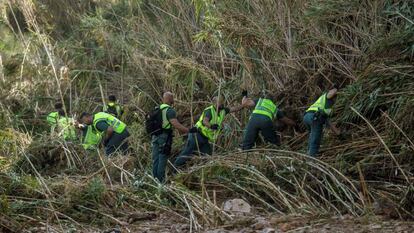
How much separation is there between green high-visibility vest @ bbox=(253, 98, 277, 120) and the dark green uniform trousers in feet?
0.19

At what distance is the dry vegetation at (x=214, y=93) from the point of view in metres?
7.95

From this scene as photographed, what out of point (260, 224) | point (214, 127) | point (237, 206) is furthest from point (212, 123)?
point (260, 224)

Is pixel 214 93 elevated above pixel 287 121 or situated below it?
above

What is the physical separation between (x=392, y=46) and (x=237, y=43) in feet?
9.55

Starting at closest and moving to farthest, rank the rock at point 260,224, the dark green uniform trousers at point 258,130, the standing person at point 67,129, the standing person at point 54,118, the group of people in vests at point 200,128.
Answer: the rock at point 260,224 → the group of people in vests at point 200,128 → the dark green uniform trousers at point 258,130 → the standing person at point 67,129 → the standing person at point 54,118

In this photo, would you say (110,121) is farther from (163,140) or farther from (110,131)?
(163,140)

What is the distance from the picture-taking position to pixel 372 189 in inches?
321

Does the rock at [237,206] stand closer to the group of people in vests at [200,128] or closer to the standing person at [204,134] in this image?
the group of people in vests at [200,128]

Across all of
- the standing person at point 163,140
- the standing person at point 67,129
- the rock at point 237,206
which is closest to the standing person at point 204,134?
the standing person at point 163,140

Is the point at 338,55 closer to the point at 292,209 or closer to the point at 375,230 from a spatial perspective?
the point at 292,209

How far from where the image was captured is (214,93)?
12.9 meters

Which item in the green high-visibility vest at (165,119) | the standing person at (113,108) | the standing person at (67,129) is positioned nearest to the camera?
the green high-visibility vest at (165,119)

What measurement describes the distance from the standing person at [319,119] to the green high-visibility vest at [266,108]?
0.75 metres

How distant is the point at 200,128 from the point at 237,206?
8.51 ft
